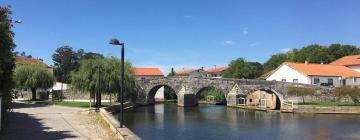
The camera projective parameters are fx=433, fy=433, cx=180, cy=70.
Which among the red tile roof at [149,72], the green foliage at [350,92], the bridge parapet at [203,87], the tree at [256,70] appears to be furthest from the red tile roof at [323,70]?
the red tile roof at [149,72]

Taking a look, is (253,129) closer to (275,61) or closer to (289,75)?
(289,75)

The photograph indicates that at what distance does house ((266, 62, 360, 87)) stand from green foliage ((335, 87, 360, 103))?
8004mm

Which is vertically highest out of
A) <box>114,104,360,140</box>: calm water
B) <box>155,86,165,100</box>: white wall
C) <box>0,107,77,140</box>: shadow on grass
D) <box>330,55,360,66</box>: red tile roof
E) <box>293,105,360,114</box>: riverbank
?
<box>330,55,360,66</box>: red tile roof

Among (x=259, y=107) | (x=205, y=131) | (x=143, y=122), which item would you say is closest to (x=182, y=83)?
(x=259, y=107)

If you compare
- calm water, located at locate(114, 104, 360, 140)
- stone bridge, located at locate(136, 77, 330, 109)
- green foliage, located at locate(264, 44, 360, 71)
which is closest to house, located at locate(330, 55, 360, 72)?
green foliage, located at locate(264, 44, 360, 71)

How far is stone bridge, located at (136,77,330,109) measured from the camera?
1897 inches

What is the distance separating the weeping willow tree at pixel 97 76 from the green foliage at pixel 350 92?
2286 centimetres

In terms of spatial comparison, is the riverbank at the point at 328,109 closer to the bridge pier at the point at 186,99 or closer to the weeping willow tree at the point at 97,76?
the bridge pier at the point at 186,99

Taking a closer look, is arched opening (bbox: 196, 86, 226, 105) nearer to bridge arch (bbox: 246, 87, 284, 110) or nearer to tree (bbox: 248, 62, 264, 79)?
bridge arch (bbox: 246, 87, 284, 110)

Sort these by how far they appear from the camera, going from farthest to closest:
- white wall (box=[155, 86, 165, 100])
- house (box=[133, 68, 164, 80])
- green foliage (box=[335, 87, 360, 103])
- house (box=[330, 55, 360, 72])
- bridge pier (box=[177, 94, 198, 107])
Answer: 1. house (box=[133, 68, 164, 80])
2. white wall (box=[155, 86, 165, 100])
3. house (box=[330, 55, 360, 72])
4. bridge pier (box=[177, 94, 198, 107])
5. green foliage (box=[335, 87, 360, 103])

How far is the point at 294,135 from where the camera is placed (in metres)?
25.8

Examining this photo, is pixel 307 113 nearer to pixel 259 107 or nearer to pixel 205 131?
pixel 259 107

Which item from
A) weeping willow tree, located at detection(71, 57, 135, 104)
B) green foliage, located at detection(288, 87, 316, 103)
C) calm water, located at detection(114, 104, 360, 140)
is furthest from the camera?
green foliage, located at detection(288, 87, 316, 103)

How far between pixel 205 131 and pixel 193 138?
339cm
